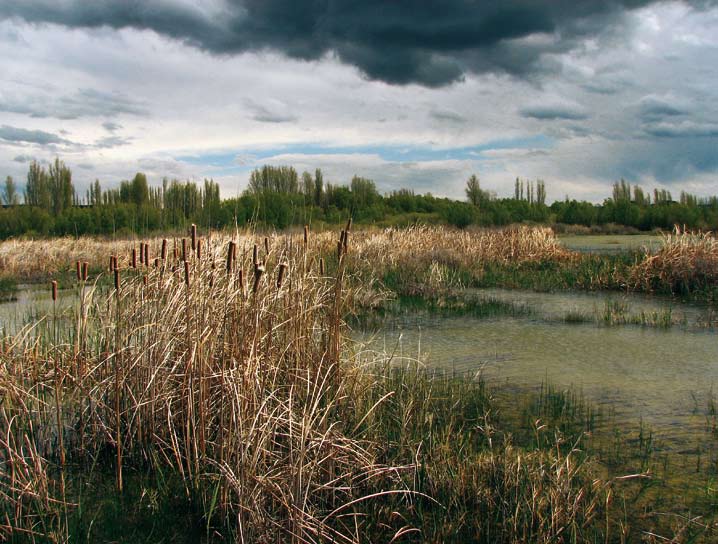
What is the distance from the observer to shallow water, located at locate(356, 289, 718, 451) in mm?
4859

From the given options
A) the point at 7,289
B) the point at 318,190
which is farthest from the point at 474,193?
the point at 7,289

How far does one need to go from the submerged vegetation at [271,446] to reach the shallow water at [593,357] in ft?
1.63

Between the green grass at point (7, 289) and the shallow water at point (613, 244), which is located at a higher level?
the shallow water at point (613, 244)

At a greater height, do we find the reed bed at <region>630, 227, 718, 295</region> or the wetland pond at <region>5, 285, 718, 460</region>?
the reed bed at <region>630, 227, 718, 295</region>

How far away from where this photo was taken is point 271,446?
3.26m

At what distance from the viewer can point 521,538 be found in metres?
2.83

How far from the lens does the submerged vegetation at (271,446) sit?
115 inches

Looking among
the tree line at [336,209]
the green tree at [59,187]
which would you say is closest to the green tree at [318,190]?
the tree line at [336,209]

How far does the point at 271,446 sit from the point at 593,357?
4700mm

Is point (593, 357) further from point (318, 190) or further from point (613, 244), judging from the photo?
point (318, 190)

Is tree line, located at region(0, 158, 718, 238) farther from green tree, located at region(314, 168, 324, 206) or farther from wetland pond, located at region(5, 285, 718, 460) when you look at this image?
wetland pond, located at region(5, 285, 718, 460)

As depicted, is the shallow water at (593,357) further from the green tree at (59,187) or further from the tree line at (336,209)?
the green tree at (59,187)

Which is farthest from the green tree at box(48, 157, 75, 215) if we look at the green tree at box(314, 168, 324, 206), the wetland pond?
the wetland pond

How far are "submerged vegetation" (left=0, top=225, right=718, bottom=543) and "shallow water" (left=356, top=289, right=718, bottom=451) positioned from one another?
498 millimetres
